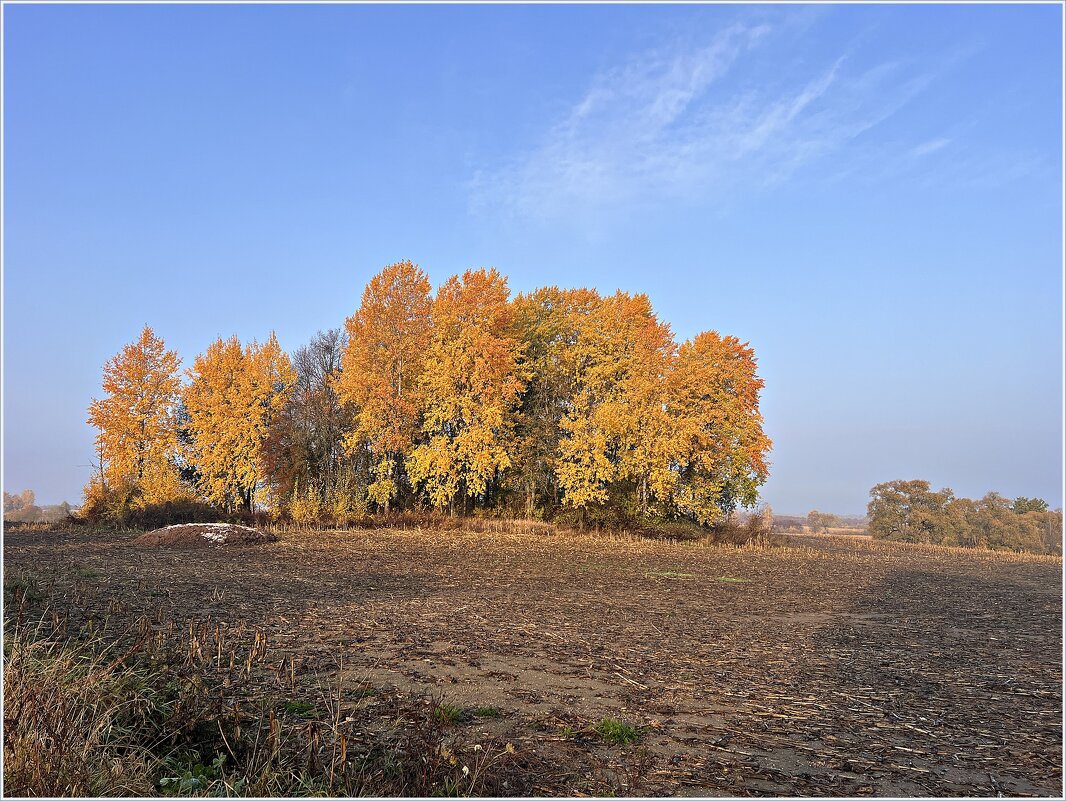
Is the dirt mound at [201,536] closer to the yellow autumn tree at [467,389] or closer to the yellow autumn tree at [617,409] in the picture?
the yellow autumn tree at [467,389]

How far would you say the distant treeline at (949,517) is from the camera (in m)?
46.9

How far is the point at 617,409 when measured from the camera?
30984 mm

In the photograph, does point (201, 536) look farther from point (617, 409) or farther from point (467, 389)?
point (617, 409)

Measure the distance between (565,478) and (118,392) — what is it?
2334 centimetres

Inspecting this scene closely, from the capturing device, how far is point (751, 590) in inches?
608

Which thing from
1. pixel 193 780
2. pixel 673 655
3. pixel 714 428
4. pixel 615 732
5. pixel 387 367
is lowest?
pixel 673 655

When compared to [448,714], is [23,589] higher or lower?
higher

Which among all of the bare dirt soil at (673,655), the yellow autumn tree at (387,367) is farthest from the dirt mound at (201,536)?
the yellow autumn tree at (387,367)

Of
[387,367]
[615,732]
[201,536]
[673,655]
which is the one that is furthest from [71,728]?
[387,367]

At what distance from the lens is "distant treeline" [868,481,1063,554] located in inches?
1847

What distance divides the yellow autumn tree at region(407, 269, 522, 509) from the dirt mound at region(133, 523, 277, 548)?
944 centimetres

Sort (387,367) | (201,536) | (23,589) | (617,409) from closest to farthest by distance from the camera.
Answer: (23,589)
(201,536)
(617,409)
(387,367)

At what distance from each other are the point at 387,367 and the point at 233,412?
8763mm

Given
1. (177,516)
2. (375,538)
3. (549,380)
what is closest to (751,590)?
(375,538)
